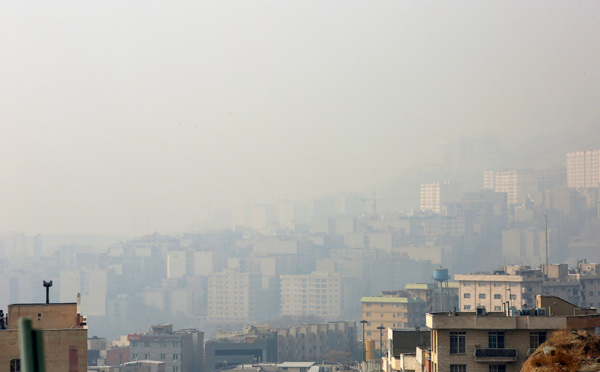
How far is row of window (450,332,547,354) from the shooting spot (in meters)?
19.1

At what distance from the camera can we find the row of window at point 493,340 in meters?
19.1

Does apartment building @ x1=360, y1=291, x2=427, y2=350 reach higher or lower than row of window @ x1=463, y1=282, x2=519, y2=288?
lower

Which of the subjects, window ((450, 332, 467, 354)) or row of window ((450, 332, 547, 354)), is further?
window ((450, 332, 467, 354))

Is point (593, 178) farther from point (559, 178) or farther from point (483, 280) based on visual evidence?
point (483, 280)

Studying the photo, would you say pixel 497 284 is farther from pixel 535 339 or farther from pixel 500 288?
pixel 535 339

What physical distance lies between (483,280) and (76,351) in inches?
2475

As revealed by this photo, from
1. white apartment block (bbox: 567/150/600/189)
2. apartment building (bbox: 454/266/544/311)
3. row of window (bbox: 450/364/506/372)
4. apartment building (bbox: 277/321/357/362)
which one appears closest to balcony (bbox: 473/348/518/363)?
row of window (bbox: 450/364/506/372)

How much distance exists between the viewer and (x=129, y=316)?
174 metres

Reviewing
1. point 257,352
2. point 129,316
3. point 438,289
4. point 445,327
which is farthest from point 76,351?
point 129,316

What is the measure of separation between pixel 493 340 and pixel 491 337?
0.06 metres

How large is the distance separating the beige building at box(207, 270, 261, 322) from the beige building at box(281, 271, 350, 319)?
571cm

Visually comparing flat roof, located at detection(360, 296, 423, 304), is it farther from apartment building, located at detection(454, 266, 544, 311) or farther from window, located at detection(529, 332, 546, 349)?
window, located at detection(529, 332, 546, 349)

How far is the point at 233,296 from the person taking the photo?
17662cm

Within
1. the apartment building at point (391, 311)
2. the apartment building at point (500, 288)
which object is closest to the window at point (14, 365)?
the apartment building at point (500, 288)
